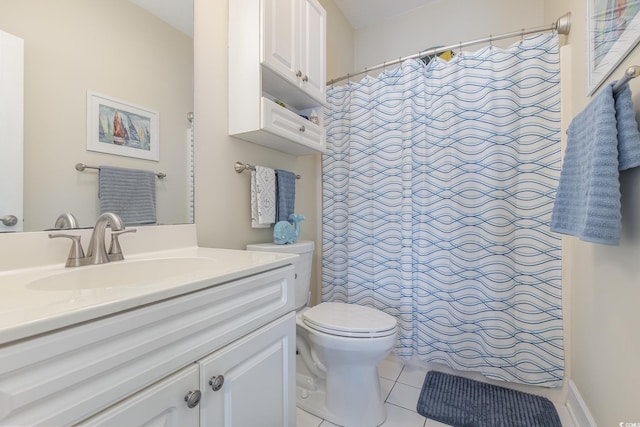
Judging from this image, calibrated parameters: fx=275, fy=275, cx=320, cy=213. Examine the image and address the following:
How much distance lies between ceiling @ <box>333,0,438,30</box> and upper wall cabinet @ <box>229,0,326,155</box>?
2.86 feet

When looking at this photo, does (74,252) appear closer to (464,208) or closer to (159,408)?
(159,408)

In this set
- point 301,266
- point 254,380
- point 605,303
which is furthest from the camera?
point 301,266

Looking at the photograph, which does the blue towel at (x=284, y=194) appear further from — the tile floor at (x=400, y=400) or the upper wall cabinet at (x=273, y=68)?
the tile floor at (x=400, y=400)

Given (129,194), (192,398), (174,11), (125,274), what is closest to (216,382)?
(192,398)

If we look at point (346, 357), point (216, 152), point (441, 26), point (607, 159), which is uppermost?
point (441, 26)

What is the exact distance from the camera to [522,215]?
54.3 inches

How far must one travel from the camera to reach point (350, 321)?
1245mm

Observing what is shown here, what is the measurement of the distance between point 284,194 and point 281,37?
0.75m

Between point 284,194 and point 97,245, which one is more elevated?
point 284,194

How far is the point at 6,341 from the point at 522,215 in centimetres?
175

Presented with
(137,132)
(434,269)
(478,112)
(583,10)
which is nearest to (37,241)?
(137,132)

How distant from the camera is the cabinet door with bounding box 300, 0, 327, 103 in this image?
1404 mm

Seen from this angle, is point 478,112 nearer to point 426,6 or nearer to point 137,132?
point 426,6

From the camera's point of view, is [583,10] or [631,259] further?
[583,10]
